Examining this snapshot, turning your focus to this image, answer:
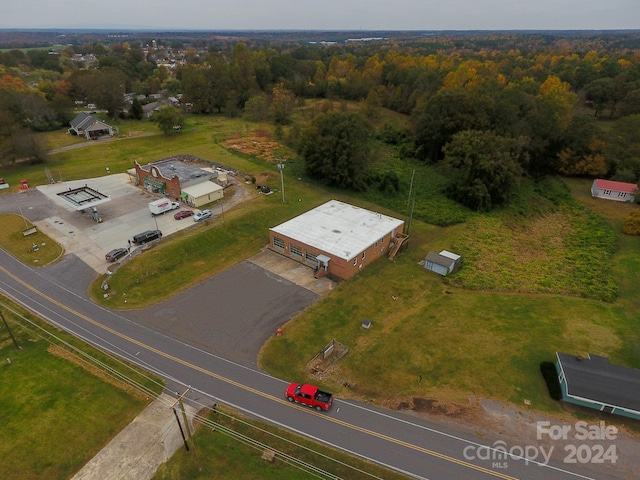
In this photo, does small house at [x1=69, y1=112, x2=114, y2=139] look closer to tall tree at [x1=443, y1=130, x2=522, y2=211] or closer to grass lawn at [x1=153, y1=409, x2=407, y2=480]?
tall tree at [x1=443, y1=130, x2=522, y2=211]

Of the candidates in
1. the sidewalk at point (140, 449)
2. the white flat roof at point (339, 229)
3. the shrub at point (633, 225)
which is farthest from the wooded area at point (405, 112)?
the sidewalk at point (140, 449)

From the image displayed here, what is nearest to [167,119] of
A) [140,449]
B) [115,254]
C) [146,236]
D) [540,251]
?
[146,236]

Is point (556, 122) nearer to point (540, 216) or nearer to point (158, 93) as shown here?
point (540, 216)

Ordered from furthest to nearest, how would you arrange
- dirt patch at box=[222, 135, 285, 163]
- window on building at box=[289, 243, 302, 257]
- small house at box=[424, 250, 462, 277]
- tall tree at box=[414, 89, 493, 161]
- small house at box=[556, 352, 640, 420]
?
dirt patch at box=[222, 135, 285, 163] → tall tree at box=[414, 89, 493, 161] → window on building at box=[289, 243, 302, 257] → small house at box=[424, 250, 462, 277] → small house at box=[556, 352, 640, 420]

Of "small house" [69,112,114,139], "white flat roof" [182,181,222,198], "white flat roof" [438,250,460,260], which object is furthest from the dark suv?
"small house" [69,112,114,139]

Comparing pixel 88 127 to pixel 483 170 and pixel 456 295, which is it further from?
pixel 456 295

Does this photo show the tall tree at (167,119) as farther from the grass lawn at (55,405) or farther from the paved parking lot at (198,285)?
the grass lawn at (55,405)
